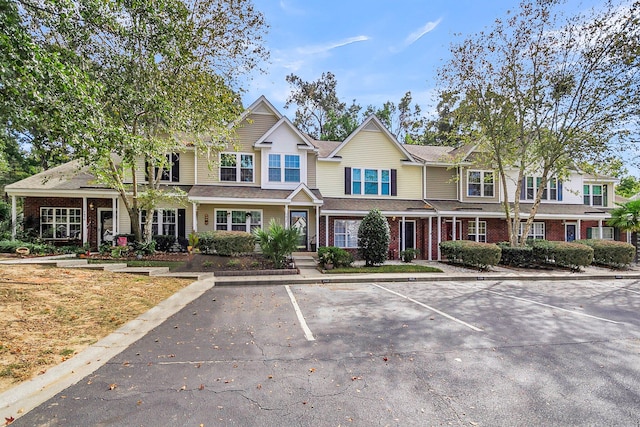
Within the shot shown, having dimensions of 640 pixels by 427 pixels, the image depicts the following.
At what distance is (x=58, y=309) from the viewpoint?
6148 mm

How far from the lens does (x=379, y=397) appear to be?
336 cm

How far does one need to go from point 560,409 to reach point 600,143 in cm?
1571

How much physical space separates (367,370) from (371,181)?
49.0 ft

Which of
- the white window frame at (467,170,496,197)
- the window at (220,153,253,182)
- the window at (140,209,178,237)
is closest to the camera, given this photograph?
the window at (140,209,178,237)

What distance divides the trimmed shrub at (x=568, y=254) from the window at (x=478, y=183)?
511 centimetres

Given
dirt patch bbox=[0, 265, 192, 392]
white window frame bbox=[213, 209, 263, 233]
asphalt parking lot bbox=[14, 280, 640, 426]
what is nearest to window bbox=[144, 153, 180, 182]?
white window frame bbox=[213, 209, 263, 233]

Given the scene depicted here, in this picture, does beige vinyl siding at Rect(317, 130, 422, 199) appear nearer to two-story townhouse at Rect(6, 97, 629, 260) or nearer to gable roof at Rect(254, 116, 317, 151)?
two-story townhouse at Rect(6, 97, 629, 260)

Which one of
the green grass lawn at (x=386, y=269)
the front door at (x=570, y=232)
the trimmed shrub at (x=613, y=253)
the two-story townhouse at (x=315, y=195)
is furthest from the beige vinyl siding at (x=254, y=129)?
the front door at (x=570, y=232)

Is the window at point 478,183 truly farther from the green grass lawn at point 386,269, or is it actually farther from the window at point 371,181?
the green grass lawn at point 386,269

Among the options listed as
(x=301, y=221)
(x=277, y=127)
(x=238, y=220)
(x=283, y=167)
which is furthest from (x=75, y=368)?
(x=277, y=127)

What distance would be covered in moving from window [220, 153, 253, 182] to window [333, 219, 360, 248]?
17.5ft

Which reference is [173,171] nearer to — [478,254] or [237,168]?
[237,168]

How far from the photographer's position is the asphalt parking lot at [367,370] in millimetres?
3049

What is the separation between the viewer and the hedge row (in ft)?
43.2
